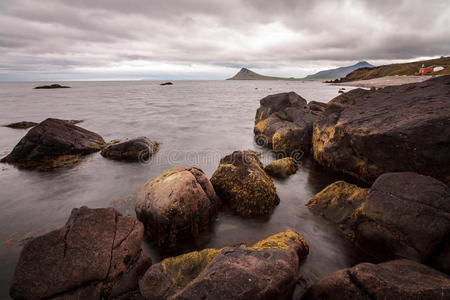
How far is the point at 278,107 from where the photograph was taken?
16.8 meters

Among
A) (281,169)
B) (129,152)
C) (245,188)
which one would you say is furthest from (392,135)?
(129,152)

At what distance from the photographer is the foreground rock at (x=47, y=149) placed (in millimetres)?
11038

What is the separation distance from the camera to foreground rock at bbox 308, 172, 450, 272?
424 centimetres

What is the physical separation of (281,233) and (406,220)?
2473mm

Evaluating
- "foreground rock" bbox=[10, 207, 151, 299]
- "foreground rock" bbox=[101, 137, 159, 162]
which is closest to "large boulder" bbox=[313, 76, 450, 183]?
"foreground rock" bbox=[10, 207, 151, 299]

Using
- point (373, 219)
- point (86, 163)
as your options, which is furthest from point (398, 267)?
point (86, 163)

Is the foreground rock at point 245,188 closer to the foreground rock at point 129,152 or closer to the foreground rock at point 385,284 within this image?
the foreground rock at point 385,284

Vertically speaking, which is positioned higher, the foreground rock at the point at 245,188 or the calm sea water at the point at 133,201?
the foreground rock at the point at 245,188

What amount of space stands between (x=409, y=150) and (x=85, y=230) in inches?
337

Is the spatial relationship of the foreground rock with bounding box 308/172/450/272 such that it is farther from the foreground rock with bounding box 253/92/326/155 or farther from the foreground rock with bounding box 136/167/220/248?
the foreground rock with bounding box 253/92/326/155

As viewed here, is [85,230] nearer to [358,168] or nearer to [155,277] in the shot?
[155,277]

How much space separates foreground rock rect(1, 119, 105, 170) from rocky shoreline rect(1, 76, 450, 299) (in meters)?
7.75

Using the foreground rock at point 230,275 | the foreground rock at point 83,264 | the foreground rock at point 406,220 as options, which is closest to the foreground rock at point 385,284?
the foreground rock at point 230,275

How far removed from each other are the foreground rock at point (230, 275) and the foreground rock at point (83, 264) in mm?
442
